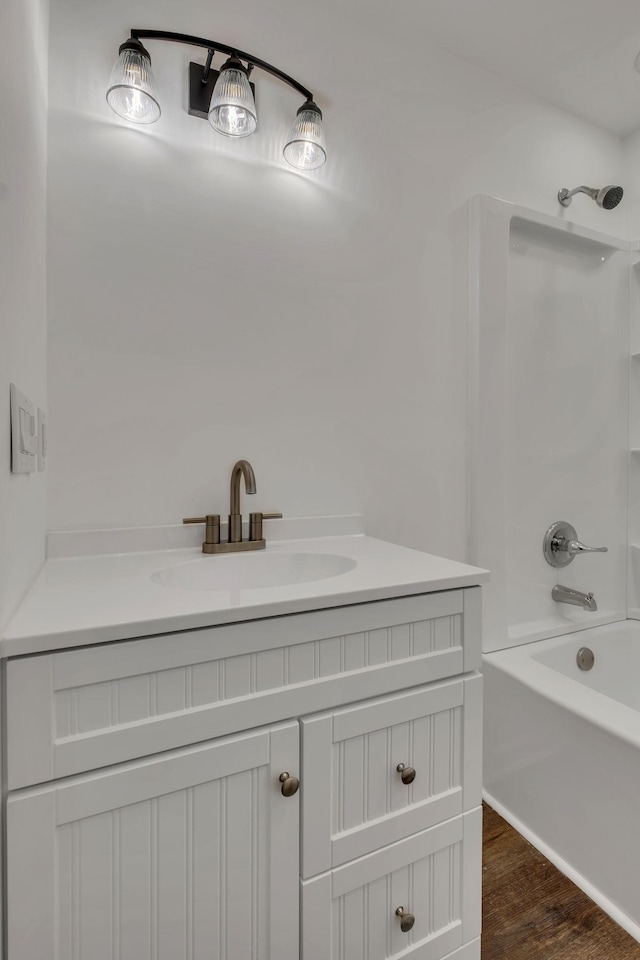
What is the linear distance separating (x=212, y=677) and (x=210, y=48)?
1.49m

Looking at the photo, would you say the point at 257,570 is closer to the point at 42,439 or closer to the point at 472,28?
the point at 42,439

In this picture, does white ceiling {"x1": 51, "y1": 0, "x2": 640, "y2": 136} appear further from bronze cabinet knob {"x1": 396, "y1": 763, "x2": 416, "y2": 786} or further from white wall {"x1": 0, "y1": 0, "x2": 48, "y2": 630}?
bronze cabinet knob {"x1": 396, "y1": 763, "x2": 416, "y2": 786}

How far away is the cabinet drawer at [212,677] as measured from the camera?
0.68 meters

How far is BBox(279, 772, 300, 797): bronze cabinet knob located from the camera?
2.71 feet

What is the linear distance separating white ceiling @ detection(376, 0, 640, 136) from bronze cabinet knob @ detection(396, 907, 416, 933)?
230 cm

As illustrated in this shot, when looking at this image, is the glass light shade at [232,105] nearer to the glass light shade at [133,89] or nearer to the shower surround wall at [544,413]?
the glass light shade at [133,89]

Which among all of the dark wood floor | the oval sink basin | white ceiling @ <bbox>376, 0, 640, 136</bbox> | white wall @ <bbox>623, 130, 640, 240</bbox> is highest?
white ceiling @ <bbox>376, 0, 640, 136</bbox>

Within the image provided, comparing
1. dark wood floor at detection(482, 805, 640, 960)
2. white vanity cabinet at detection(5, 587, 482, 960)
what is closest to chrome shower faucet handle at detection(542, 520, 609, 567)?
dark wood floor at detection(482, 805, 640, 960)

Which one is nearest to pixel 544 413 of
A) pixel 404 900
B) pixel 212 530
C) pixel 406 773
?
pixel 212 530

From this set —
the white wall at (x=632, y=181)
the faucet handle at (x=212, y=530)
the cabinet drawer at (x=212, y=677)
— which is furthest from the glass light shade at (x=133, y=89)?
the white wall at (x=632, y=181)

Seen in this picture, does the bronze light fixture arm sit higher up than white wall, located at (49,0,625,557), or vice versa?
the bronze light fixture arm

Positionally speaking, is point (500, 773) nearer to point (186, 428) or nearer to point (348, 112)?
point (186, 428)

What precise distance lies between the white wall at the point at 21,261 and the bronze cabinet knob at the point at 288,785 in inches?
19.2

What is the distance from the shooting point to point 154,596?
855 millimetres
